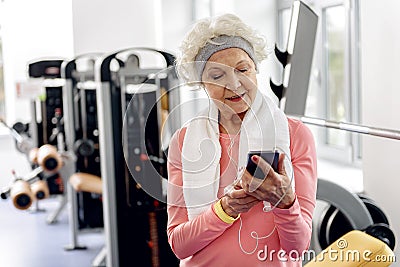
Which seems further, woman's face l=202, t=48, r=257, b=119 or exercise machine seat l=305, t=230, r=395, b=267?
exercise machine seat l=305, t=230, r=395, b=267

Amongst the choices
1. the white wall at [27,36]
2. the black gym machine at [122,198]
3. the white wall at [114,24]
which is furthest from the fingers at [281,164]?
the white wall at [27,36]

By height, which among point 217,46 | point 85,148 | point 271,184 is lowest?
point 85,148

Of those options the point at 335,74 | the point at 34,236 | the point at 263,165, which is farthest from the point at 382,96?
the point at 34,236

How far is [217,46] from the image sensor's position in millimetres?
1223

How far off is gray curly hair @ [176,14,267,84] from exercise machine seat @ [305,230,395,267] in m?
0.71

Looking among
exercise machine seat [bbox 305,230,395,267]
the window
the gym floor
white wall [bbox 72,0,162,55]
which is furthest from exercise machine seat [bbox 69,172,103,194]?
exercise machine seat [bbox 305,230,395,267]

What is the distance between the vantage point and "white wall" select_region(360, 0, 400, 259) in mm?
2459

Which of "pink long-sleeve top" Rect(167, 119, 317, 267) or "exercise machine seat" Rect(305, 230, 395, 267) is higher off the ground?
"pink long-sleeve top" Rect(167, 119, 317, 267)

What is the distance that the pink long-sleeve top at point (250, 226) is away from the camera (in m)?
1.24

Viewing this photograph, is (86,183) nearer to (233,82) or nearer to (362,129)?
(362,129)

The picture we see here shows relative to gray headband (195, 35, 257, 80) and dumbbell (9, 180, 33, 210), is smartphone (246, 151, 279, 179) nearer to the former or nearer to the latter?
gray headband (195, 35, 257, 80)

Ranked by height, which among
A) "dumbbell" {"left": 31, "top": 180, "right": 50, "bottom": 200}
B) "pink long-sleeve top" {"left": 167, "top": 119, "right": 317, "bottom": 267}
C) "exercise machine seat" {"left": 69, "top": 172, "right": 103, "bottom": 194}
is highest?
"pink long-sleeve top" {"left": 167, "top": 119, "right": 317, "bottom": 267}

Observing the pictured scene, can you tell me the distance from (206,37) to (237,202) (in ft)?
1.07

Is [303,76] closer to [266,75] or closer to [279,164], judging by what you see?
[266,75]
